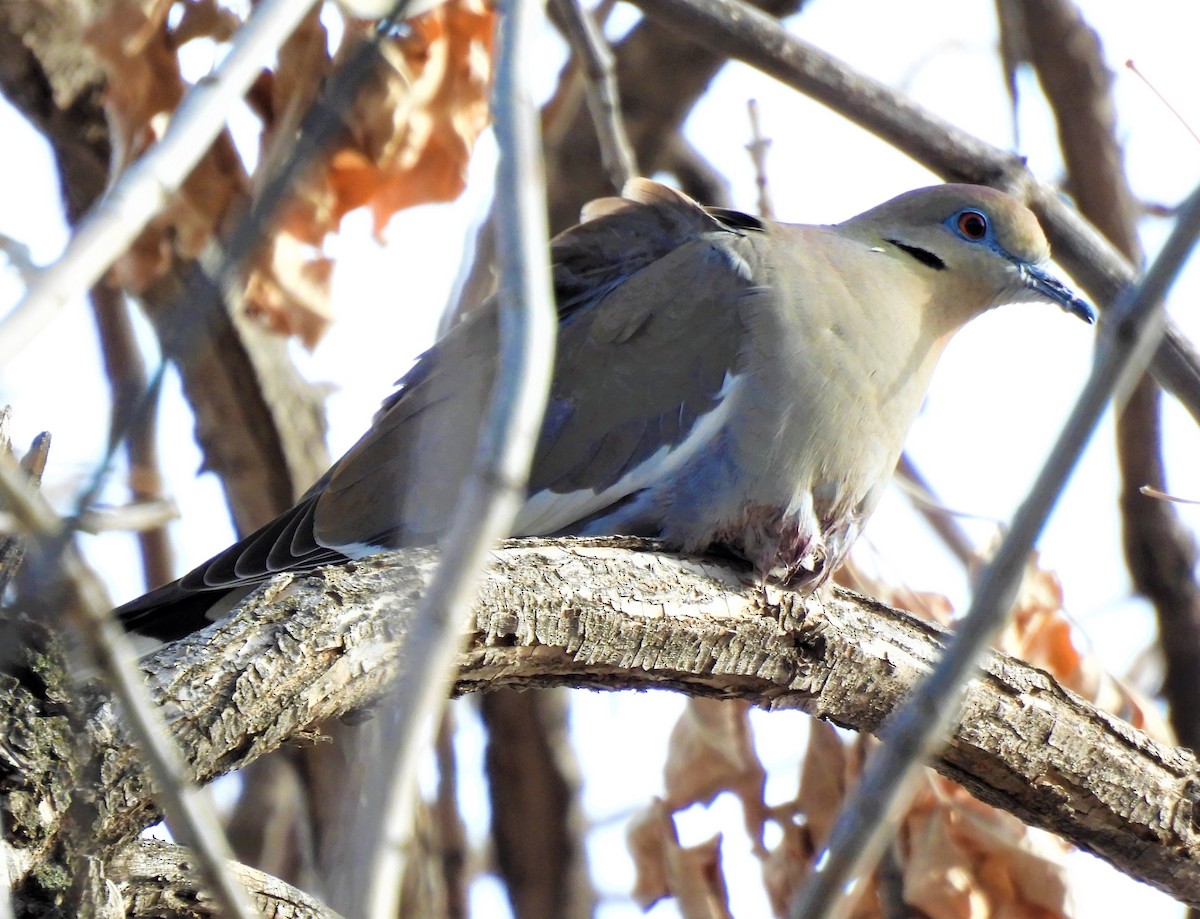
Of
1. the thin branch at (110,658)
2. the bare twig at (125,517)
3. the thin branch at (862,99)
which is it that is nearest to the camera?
the thin branch at (110,658)

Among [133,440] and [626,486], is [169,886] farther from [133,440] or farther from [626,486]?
[133,440]

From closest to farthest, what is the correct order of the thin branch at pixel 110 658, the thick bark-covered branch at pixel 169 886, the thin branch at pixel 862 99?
the thin branch at pixel 110 658 → the thick bark-covered branch at pixel 169 886 → the thin branch at pixel 862 99

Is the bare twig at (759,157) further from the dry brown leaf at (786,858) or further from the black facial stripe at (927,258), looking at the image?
the dry brown leaf at (786,858)

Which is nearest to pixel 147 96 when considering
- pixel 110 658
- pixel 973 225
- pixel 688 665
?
pixel 688 665

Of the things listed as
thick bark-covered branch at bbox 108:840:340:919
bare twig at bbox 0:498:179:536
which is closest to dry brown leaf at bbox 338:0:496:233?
bare twig at bbox 0:498:179:536

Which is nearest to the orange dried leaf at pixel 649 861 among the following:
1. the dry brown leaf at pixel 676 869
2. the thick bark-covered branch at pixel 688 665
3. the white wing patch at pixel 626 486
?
the dry brown leaf at pixel 676 869

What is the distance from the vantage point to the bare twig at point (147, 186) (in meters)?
1.14

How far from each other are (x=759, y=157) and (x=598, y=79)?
0.54 m

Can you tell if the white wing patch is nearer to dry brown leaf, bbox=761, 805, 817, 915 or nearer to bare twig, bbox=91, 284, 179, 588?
dry brown leaf, bbox=761, 805, 817, 915

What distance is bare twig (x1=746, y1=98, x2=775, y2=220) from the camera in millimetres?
3936

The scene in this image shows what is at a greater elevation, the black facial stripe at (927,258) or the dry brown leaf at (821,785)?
the black facial stripe at (927,258)

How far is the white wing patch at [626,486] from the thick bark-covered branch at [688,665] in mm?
342

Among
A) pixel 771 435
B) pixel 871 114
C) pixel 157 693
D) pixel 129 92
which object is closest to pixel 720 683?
pixel 771 435

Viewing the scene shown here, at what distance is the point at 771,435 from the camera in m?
3.20
